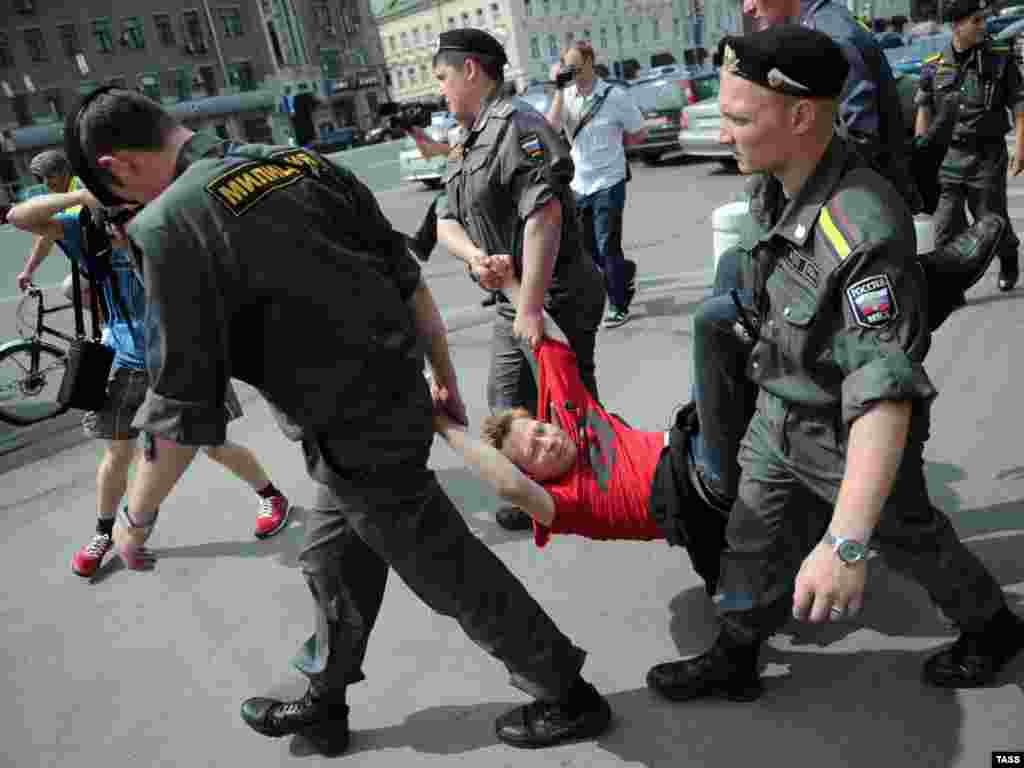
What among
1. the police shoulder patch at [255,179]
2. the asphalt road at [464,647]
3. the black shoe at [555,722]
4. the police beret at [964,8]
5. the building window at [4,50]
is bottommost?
the asphalt road at [464,647]

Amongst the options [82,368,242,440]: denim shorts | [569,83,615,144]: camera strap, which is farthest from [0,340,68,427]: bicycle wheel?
[569,83,615,144]: camera strap

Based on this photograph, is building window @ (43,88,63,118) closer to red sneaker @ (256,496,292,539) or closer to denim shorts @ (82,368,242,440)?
denim shorts @ (82,368,242,440)

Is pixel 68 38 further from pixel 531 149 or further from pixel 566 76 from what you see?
pixel 531 149

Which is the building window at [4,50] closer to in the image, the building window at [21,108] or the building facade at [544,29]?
the building window at [21,108]

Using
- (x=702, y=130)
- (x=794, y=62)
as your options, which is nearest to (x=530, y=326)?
(x=794, y=62)

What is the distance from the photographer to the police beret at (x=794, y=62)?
1604mm

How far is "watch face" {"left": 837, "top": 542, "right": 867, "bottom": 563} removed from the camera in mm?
1517

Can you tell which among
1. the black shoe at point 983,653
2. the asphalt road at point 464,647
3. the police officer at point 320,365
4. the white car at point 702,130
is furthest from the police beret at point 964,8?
the white car at point 702,130

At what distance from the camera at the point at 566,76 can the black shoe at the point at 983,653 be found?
15.9 ft

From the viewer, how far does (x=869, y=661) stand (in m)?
2.41

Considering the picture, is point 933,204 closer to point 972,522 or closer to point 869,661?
point 972,522

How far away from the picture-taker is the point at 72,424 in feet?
19.3

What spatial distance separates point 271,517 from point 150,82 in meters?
55.0


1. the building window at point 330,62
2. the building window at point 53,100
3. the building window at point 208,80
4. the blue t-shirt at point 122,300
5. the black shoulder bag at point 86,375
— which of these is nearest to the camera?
the black shoulder bag at point 86,375
